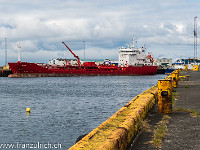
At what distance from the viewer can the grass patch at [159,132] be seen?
5.82 metres

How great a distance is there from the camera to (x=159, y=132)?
21.9 feet

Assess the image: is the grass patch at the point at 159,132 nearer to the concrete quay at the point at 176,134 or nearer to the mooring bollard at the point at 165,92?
the concrete quay at the point at 176,134

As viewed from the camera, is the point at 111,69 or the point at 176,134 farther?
the point at 111,69

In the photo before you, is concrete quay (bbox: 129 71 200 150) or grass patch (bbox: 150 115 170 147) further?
grass patch (bbox: 150 115 170 147)

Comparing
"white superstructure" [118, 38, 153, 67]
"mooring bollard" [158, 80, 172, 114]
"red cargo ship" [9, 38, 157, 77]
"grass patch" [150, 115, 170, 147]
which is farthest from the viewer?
"white superstructure" [118, 38, 153, 67]

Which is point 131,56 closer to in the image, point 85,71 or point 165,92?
point 85,71

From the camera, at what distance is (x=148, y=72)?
355 feet

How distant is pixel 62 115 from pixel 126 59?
8786 cm

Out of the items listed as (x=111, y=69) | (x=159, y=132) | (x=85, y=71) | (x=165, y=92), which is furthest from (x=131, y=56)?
(x=159, y=132)

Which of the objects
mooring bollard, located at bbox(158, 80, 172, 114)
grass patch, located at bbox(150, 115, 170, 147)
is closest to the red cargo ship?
mooring bollard, located at bbox(158, 80, 172, 114)

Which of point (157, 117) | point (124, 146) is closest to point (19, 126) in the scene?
point (157, 117)

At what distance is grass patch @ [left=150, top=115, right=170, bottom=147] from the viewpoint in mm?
5819

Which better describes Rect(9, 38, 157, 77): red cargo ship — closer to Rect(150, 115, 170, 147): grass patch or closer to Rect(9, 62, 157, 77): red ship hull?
Rect(9, 62, 157, 77): red ship hull

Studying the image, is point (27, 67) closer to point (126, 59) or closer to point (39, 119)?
point (126, 59)
